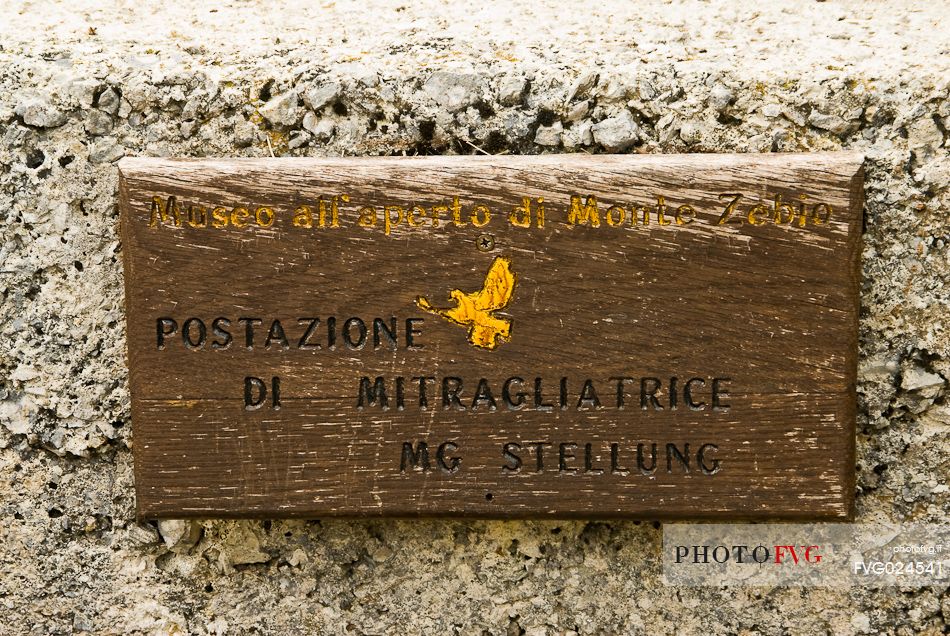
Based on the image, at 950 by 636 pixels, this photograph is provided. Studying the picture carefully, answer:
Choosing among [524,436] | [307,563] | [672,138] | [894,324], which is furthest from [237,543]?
[894,324]

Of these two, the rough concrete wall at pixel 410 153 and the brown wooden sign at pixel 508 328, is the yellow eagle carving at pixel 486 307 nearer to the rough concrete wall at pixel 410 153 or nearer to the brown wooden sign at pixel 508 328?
the brown wooden sign at pixel 508 328

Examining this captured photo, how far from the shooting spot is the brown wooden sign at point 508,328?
4.27ft

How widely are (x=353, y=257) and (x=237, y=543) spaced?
58cm

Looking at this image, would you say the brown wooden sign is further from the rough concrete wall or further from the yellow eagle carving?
the rough concrete wall

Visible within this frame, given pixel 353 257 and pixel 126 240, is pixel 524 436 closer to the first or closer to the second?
pixel 353 257

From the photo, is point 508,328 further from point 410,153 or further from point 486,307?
point 410,153

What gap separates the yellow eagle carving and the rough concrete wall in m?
0.24

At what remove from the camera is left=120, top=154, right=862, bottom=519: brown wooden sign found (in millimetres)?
1303

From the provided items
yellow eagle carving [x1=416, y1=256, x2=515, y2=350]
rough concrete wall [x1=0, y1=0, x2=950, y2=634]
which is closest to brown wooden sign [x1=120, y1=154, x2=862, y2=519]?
yellow eagle carving [x1=416, y1=256, x2=515, y2=350]

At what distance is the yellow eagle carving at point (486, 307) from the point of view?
132 centimetres

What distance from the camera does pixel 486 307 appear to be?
52.1 inches

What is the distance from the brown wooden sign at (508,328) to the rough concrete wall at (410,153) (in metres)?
0.11

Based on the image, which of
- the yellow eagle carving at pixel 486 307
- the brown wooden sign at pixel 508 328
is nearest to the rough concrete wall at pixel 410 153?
the brown wooden sign at pixel 508 328

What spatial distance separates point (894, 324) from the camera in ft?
4.53
